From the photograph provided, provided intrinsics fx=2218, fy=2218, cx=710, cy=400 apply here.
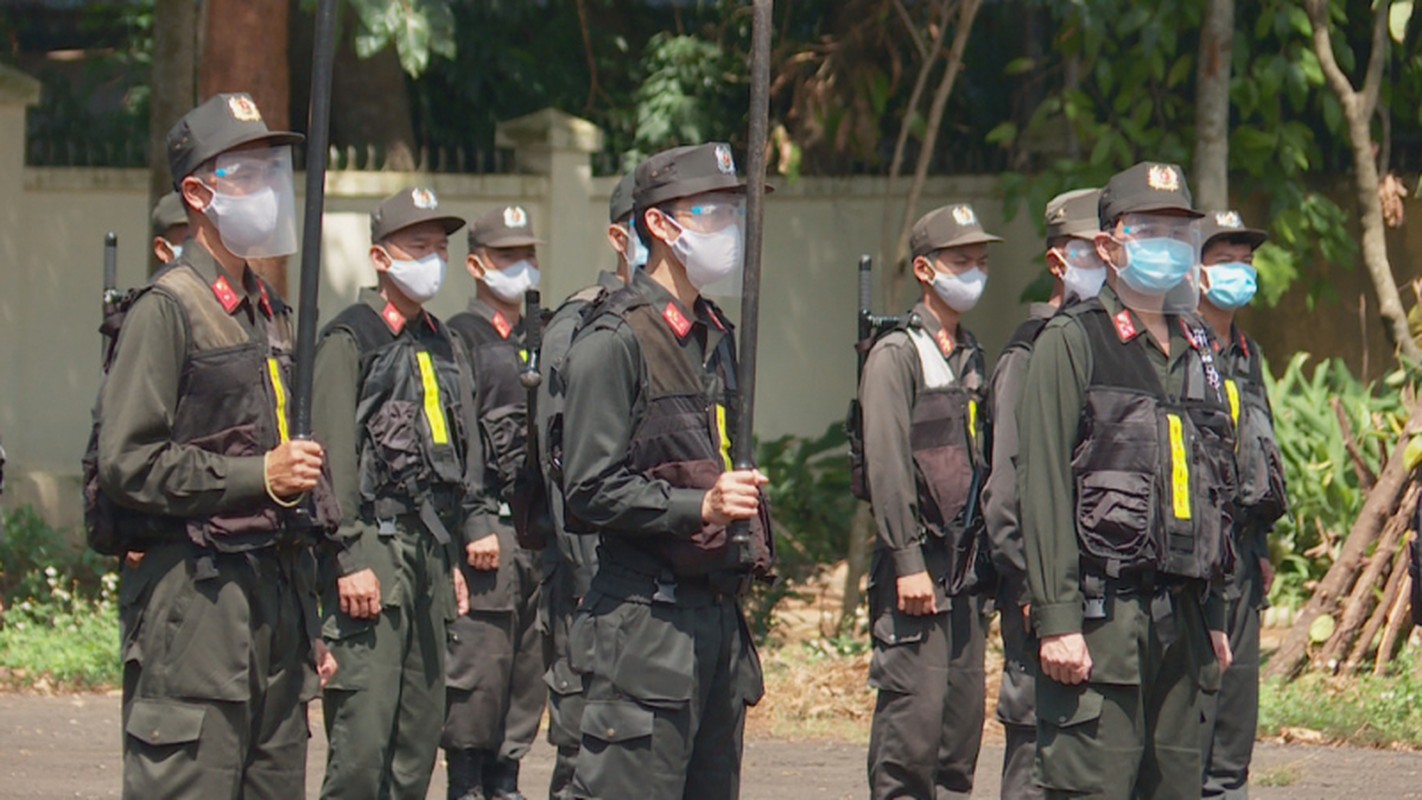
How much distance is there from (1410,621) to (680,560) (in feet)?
20.1

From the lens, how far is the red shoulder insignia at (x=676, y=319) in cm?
552

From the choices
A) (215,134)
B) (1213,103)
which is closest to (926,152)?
(1213,103)

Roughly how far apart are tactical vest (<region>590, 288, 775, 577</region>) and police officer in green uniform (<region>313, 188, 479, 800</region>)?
5.32 feet

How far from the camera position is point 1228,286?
26.8ft

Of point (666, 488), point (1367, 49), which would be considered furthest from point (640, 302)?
point (1367, 49)

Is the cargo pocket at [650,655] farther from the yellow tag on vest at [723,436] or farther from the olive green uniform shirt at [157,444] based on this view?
the olive green uniform shirt at [157,444]

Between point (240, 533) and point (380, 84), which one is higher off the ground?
point (380, 84)

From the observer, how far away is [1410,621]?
10.4m

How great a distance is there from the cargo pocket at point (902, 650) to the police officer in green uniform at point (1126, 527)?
1.57 metres

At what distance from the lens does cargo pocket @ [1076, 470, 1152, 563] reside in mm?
5672

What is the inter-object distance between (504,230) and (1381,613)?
14.9 feet

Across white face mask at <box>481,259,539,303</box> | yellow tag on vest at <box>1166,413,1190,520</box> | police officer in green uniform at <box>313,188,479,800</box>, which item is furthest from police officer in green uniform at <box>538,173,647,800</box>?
yellow tag on vest at <box>1166,413,1190,520</box>

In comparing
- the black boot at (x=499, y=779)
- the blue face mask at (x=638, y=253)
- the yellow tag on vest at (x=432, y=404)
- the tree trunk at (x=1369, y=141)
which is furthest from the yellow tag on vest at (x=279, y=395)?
the tree trunk at (x=1369, y=141)

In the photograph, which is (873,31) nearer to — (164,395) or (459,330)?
(459,330)
